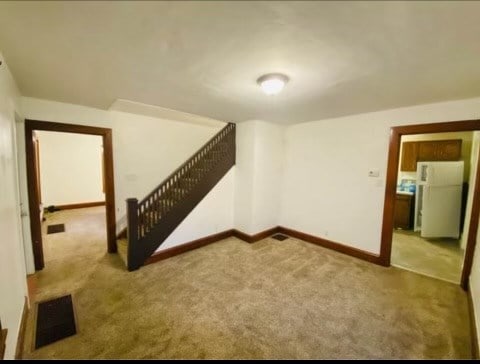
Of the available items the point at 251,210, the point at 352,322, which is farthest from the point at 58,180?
the point at 352,322

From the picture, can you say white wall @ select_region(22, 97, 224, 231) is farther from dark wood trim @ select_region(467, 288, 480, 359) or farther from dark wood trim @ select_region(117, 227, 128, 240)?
dark wood trim @ select_region(467, 288, 480, 359)

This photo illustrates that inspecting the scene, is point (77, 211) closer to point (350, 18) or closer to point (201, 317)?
point (201, 317)

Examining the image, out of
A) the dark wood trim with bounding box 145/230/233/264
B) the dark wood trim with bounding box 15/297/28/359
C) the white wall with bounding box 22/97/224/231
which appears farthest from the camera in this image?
the dark wood trim with bounding box 145/230/233/264

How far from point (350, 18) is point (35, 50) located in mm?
2183

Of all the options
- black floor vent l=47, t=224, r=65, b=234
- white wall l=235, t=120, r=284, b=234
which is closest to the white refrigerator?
white wall l=235, t=120, r=284, b=234

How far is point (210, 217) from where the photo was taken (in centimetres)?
393

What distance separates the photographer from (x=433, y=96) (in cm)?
244

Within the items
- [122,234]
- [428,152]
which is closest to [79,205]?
[122,234]

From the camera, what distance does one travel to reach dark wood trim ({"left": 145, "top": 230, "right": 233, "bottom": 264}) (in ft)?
10.4

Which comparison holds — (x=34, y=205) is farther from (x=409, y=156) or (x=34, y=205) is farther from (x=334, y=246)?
(x=409, y=156)

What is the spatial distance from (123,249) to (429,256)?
489cm

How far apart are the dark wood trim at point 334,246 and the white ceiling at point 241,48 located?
2296mm

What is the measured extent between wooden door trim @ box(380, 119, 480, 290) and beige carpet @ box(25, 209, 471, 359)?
1.00ft

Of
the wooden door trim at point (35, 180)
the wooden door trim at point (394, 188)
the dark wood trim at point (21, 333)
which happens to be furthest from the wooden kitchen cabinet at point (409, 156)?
the dark wood trim at point (21, 333)
